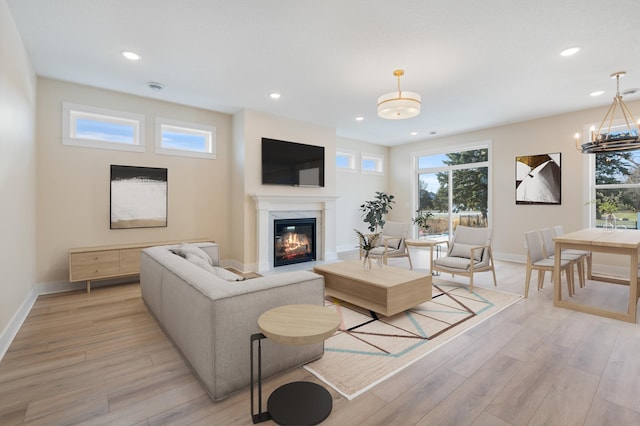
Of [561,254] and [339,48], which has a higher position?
[339,48]

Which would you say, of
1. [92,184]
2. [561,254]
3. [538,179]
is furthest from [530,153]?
[92,184]

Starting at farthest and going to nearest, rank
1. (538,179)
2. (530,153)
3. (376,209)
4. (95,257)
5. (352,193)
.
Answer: (352,193), (376,209), (530,153), (538,179), (95,257)

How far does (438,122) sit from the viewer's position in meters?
6.13

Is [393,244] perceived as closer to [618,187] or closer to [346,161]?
[346,161]

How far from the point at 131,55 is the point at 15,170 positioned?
1.67 meters

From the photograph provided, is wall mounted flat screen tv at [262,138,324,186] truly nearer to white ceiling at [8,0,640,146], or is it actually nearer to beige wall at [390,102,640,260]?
white ceiling at [8,0,640,146]

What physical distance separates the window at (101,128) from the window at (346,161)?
172 inches

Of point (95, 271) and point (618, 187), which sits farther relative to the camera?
point (618, 187)

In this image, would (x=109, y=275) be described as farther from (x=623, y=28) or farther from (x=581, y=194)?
Answer: (x=581, y=194)

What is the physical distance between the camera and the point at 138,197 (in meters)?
4.79

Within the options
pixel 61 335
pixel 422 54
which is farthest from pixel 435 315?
pixel 61 335

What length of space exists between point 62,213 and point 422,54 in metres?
5.12

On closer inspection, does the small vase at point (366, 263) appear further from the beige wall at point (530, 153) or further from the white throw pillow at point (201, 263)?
the beige wall at point (530, 153)

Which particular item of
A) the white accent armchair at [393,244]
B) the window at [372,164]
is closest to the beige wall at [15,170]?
the white accent armchair at [393,244]
